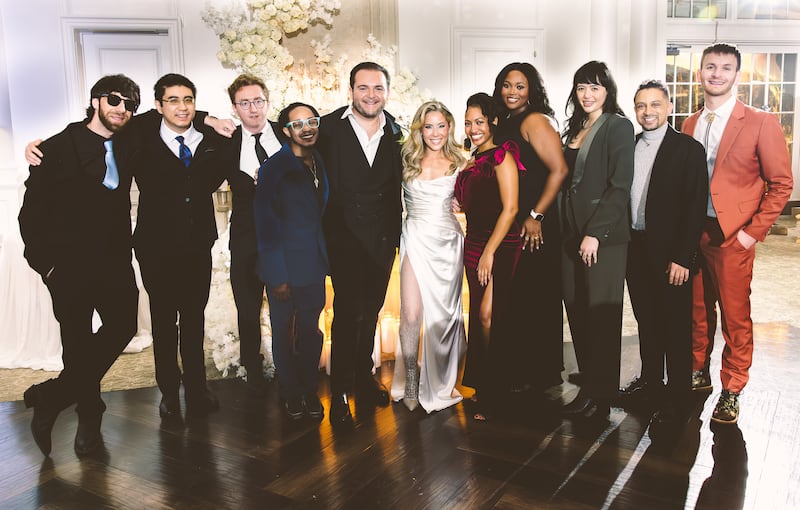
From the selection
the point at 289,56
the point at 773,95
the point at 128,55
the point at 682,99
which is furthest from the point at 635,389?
the point at 773,95

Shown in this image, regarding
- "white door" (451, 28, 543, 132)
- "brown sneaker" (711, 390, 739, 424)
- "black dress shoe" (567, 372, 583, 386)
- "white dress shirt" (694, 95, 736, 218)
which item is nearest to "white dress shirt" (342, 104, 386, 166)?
"white dress shirt" (694, 95, 736, 218)

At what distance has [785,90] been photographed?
933 centimetres

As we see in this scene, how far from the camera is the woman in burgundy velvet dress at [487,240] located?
2.84m


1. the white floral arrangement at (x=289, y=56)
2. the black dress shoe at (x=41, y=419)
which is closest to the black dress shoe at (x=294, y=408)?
the black dress shoe at (x=41, y=419)

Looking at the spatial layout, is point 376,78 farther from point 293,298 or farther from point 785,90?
point 785,90

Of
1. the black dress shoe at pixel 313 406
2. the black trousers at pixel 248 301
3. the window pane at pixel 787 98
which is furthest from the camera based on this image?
the window pane at pixel 787 98

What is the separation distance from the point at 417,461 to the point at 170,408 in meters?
1.27

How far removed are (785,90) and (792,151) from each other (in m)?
0.92

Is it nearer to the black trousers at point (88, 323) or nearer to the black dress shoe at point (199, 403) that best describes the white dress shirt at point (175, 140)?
the black trousers at point (88, 323)

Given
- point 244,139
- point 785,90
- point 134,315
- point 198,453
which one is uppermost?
point 785,90

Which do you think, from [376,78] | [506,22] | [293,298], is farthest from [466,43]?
[293,298]

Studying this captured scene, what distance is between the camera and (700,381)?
3307mm

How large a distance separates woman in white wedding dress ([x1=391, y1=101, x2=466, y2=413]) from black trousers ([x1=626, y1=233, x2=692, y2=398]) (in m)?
0.80

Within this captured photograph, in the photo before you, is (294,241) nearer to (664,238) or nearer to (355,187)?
(355,187)
